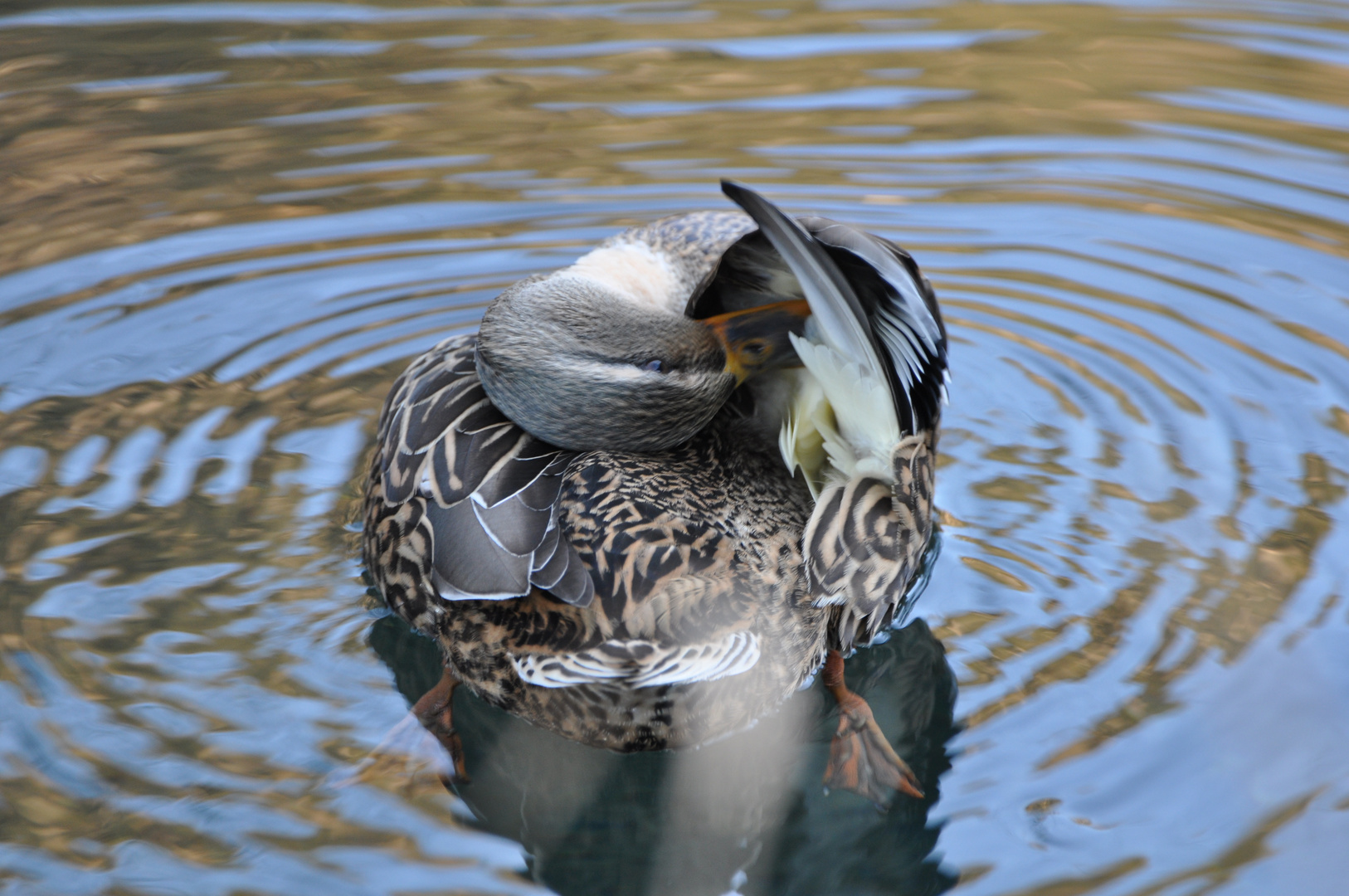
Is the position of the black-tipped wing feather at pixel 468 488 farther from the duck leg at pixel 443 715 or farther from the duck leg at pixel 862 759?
the duck leg at pixel 862 759

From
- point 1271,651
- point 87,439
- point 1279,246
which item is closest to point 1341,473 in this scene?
point 1271,651

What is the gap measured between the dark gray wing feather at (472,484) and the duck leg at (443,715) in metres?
0.39

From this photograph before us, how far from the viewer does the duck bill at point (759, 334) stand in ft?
10.6

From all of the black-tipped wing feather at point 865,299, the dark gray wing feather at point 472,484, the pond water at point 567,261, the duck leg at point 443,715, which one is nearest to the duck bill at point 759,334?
the black-tipped wing feather at point 865,299

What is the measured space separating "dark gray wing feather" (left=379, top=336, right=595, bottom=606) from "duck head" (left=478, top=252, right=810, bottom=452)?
113 mm

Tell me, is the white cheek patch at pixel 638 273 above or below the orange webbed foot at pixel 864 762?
above

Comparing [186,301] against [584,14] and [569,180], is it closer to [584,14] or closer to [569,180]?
[569,180]

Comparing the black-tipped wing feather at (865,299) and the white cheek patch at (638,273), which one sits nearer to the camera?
the black-tipped wing feather at (865,299)

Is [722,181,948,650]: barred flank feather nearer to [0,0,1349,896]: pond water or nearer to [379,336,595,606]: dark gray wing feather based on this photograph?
[0,0,1349,896]: pond water

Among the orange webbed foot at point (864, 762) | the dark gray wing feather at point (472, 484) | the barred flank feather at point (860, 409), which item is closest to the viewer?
the dark gray wing feather at point (472, 484)

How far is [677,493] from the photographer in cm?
309

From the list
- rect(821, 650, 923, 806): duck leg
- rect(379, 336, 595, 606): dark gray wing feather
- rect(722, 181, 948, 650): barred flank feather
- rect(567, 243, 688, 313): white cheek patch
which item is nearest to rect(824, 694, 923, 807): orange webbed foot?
rect(821, 650, 923, 806): duck leg

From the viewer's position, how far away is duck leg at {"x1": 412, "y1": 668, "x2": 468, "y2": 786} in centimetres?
322

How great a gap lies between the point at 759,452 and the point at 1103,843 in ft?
4.36
